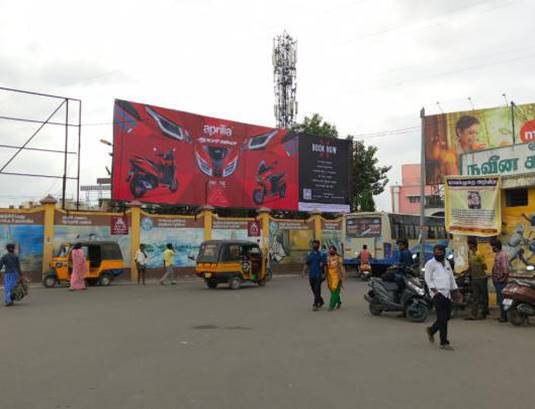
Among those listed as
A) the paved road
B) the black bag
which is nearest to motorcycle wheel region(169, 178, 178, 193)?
the black bag

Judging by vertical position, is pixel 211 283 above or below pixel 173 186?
below

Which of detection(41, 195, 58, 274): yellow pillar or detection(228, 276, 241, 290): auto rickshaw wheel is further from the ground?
detection(41, 195, 58, 274): yellow pillar

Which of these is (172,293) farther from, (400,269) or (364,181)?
(364,181)

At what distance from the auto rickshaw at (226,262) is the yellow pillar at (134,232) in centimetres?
566

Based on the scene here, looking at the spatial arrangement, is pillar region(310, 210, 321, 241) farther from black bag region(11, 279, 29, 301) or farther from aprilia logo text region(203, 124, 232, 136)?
black bag region(11, 279, 29, 301)

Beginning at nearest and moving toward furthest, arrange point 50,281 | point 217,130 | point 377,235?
point 50,281 → point 377,235 → point 217,130

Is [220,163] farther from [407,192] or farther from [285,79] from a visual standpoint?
[407,192]

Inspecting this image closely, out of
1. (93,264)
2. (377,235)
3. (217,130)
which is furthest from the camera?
(217,130)

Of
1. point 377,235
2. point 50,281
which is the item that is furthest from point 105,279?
point 377,235

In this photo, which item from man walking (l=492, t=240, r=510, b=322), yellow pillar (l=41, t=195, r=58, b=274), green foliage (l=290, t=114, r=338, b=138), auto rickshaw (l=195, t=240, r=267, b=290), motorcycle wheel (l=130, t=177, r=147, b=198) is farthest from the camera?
green foliage (l=290, t=114, r=338, b=138)

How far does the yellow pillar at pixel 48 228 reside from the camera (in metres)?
23.0

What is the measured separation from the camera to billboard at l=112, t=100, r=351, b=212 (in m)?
28.0

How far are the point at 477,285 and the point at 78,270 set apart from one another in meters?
13.7

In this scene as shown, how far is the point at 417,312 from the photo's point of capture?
39.8 feet
